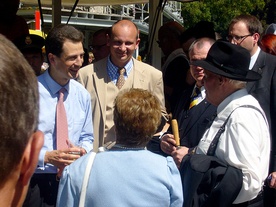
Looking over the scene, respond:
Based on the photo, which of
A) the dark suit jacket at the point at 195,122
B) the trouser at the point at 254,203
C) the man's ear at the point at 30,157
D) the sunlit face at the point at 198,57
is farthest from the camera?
the sunlit face at the point at 198,57

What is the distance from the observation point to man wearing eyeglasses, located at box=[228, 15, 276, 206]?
4246 millimetres

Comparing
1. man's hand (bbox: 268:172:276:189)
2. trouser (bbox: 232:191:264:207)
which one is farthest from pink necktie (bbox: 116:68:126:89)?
trouser (bbox: 232:191:264:207)

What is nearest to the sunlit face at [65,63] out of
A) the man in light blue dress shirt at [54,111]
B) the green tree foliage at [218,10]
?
the man in light blue dress shirt at [54,111]

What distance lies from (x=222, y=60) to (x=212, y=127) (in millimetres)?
434

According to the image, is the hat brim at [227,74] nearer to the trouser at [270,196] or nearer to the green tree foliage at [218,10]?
the trouser at [270,196]

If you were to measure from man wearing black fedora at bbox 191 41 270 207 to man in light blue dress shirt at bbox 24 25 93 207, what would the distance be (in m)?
0.86

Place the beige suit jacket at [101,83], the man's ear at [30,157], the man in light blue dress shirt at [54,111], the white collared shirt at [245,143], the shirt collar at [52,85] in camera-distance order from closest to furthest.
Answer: the man's ear at [30,157], the white collared shirt at [245,143], the man in light blue dress shirt at [54,111], the shirt collar at [52,85], the beige suit jacket at [101,83]

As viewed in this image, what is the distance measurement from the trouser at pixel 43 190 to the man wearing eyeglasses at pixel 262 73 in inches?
63.6

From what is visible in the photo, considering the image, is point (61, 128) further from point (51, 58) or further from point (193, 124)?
point (193, 124)

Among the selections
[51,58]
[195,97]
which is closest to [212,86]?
[195,97]

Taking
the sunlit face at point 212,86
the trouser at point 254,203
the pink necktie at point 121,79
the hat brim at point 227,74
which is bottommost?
the trouser at point 254,203

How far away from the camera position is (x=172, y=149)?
3.68 metres

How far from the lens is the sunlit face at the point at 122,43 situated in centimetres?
425

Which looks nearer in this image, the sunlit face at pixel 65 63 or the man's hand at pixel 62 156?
the man's hand at pixel 62 156
